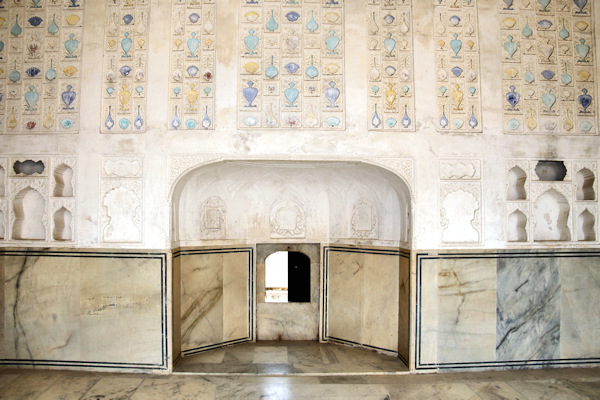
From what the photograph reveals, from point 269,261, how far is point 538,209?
118 inches

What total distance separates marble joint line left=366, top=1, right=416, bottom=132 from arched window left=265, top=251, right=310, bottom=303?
1993 millimetres

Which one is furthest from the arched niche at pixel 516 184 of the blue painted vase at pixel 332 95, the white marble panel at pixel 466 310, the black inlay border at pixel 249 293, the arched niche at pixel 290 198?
the black inlay border at pixel 249 293

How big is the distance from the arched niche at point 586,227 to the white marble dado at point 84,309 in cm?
405

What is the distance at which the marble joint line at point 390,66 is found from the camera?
4.30m

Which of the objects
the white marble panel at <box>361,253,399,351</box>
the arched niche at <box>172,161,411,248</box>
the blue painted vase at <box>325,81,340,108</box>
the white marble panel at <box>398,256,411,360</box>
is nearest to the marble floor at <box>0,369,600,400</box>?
the white marble panel at <box>398,256,411,360</box>

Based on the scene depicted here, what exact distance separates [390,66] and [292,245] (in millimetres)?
2326

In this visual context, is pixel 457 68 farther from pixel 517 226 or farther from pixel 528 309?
pixel 528 309

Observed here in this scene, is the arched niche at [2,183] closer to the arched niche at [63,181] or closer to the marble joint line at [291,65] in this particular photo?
the arched niche at [63,181]

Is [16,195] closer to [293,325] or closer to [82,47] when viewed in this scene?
[82,47]

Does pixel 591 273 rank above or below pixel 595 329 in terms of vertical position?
above

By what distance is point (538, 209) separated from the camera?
450cm

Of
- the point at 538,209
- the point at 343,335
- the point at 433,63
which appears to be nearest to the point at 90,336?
the point at 343,335

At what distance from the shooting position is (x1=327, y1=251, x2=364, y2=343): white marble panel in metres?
5.11

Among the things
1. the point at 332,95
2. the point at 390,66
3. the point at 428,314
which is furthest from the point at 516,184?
the point at 332,95
